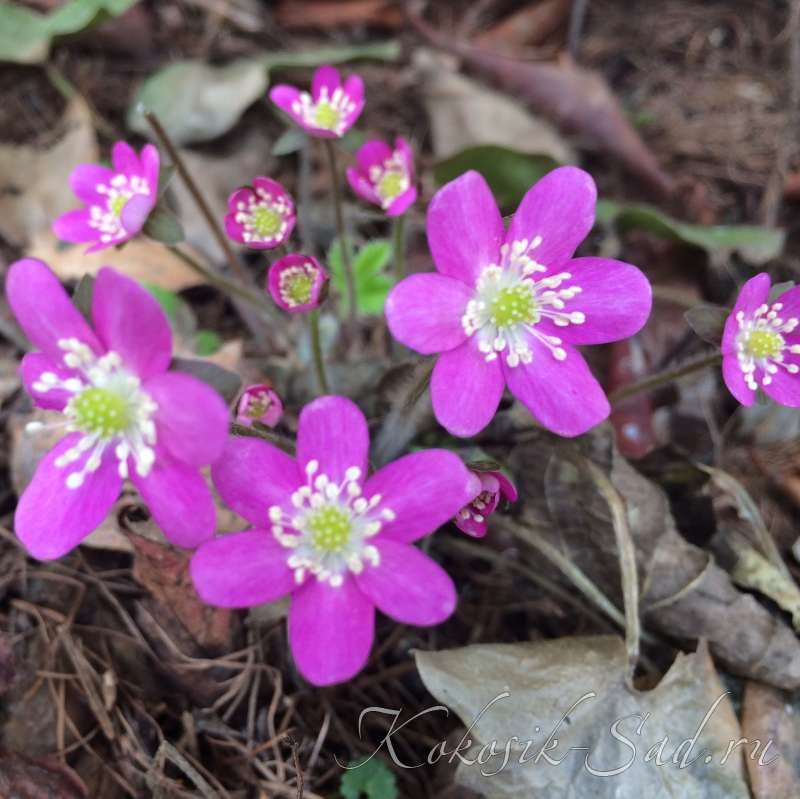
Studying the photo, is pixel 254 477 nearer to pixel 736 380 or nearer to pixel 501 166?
pixel 736 380

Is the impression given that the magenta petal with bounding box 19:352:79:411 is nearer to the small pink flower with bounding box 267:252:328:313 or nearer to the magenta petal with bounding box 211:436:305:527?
the magenta petal with bounding box 211:436:305:527

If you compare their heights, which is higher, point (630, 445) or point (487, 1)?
point (487, 1)

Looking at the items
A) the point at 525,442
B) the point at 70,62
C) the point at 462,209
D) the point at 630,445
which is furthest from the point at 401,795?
the point at 70,62

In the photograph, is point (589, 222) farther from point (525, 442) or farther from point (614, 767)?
point (614, 767)

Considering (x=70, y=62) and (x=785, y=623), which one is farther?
(x=70, y=62)

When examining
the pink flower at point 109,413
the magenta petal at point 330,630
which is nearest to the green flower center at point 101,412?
the pink flower at point 109,413

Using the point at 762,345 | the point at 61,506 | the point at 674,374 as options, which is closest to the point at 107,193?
the point at 61,506

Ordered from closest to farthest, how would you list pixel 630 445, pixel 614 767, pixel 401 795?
A: pixel 614 767 → pixel 401 795 → pixel 630 445
